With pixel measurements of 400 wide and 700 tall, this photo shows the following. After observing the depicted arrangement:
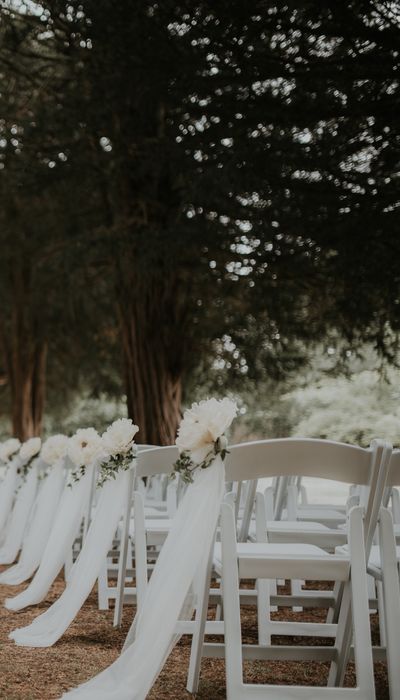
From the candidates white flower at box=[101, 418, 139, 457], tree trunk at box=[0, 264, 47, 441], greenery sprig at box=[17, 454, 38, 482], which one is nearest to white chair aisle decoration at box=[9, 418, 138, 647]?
white flower at box=[101, 418, 139, 457]

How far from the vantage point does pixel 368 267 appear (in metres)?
6.52

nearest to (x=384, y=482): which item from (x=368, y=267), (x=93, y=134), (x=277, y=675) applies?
(x=277, y=675)

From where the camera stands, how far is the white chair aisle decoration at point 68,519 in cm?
556

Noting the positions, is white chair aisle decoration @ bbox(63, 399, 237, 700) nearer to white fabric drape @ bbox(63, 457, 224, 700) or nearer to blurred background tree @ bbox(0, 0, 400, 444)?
white fabric drape @ bbox(63, 457, 224, 700)

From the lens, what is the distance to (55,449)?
6961mm

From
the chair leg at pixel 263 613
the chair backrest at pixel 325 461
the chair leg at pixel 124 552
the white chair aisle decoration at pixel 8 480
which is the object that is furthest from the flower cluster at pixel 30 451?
the chair backrest at pixel 325 461

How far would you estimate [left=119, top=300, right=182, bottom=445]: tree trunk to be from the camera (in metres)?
10.2

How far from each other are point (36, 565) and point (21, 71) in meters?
6.12

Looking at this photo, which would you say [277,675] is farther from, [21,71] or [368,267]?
[21,71]

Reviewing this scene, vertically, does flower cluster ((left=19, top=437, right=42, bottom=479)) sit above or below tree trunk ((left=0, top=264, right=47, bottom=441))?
below

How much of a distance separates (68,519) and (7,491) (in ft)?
9.00

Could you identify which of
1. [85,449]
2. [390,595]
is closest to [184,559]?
[390,595]

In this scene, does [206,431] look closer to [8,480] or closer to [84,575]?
[84,575]

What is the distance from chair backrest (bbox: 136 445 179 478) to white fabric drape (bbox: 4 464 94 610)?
1.67 metres
